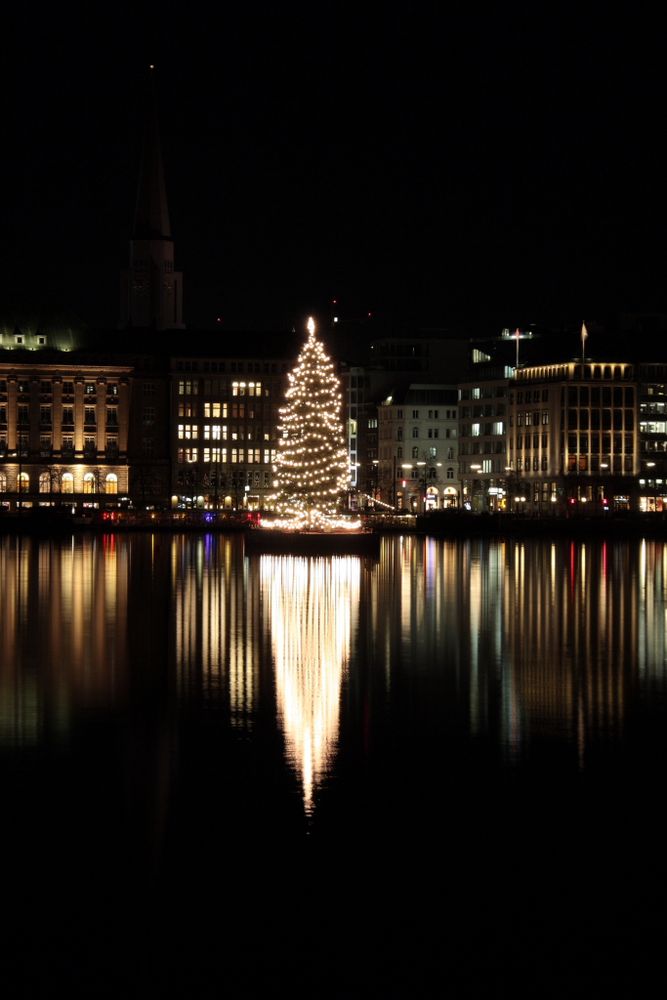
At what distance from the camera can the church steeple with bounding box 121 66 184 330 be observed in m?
188

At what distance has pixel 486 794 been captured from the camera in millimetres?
19906

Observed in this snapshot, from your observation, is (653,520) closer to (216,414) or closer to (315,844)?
(216,414)

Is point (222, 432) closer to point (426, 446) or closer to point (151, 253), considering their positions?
point (151, 253)

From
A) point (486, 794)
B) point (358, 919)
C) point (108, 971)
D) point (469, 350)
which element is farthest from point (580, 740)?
point (469, 350)

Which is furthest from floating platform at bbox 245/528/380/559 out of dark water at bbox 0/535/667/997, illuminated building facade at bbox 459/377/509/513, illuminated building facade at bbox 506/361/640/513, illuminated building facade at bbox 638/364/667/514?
illuminated building facade at bbox 459/377/509/513

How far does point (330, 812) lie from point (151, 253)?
173 meters

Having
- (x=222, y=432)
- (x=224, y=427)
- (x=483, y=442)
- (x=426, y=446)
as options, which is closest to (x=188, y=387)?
(x=224, y=427)

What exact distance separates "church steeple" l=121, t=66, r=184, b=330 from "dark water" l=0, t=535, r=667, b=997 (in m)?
154

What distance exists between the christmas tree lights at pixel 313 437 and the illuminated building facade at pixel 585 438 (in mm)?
73155

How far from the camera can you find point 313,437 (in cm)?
7969

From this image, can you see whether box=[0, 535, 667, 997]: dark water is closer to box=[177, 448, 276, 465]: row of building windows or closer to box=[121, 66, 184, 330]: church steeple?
box=[177, 448, 276, 465]: row of building windows

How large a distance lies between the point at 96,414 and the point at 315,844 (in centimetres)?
16702

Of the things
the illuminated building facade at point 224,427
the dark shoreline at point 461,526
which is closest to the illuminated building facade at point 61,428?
the illuminated building facade at point 224,427

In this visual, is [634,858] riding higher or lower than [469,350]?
lower
